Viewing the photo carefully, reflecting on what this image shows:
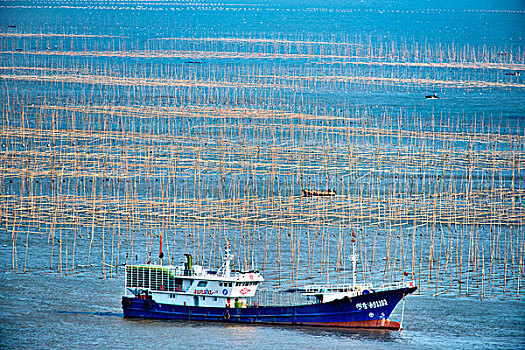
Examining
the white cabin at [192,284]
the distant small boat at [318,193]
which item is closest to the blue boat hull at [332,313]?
the white cabin at [192,284]

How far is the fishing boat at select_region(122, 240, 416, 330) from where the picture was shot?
46.7m

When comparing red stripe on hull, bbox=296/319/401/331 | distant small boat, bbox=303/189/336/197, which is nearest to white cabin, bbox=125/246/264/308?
red stripe on hull, bbox=296/319/401/331

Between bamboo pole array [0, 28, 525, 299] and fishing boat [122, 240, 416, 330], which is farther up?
bamboo pole array [0, 28, 525, 299]

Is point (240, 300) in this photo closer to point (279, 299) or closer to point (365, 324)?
point (279, 299)

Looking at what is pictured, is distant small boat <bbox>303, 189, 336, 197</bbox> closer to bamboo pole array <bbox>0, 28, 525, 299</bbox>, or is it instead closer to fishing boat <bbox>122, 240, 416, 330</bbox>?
bamboo pole array <bbox>0, 28, 525, 299</bbox>

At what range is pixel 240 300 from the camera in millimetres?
47375

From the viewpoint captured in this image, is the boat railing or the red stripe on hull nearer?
the red stripe on hull

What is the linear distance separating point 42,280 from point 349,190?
76.8ft

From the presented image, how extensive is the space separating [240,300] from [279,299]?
2.18 metres

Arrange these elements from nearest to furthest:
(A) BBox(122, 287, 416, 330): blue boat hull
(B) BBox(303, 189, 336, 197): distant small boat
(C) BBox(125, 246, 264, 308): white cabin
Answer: (A) BBox(122, 287, 416, 330): blue boat hull, (C) BBox(125, 246, 264, 308): white cabin, (B) BBox(303, 189, 336, 197): distant small boat

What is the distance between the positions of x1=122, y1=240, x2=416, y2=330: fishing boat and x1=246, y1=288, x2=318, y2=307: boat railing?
0.13ft

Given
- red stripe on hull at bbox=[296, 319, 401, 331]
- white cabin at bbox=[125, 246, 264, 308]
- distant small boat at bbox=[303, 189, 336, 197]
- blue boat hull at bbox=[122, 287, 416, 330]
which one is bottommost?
red stripe on hull at bbox=[296, 319, 401, 331]

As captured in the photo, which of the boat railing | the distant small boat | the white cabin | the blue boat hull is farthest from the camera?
the distant small boat

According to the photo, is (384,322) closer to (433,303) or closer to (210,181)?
(433,303)
